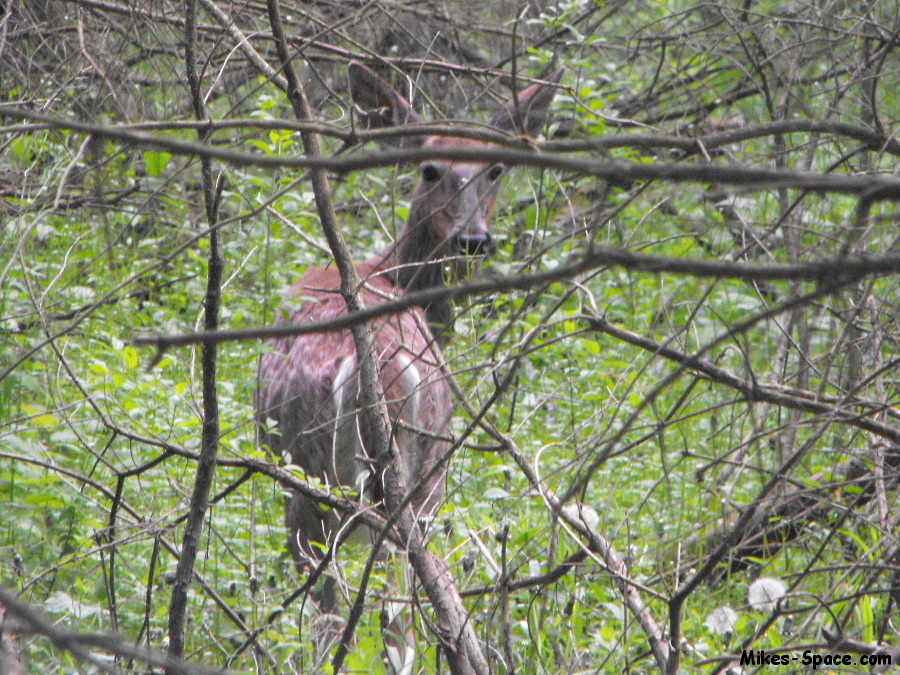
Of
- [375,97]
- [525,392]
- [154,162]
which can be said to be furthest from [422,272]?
[154,162]

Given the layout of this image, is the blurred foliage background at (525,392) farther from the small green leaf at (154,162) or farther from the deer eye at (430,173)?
the deer eye at (430,173)

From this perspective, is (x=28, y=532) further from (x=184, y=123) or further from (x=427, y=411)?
(x=184, y=123)

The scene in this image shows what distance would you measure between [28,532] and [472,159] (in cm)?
334

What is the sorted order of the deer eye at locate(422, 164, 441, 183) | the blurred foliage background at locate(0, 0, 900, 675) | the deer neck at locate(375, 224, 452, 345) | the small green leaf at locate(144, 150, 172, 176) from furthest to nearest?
the deer eye at locate(422, 164, 441, 183) < the deer neck at locate(375, 224, 452, 345) < the small green leaf at locate(144, 150, 172, 176) < the blurred foliage background at locate(0, 0, 900, 675)

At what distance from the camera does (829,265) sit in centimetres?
106

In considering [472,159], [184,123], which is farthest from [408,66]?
[472,159]

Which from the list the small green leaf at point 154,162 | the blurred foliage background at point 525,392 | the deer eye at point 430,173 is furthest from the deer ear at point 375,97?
the small green leaf at point 154,162

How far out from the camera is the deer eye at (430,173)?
20.0ft

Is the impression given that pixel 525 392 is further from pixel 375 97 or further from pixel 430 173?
pixel 375 97

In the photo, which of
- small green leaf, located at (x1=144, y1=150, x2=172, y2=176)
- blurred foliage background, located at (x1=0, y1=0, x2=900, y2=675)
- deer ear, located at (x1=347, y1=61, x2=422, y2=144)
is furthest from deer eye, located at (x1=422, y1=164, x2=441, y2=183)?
small green leaf, located at (x1=144, y1=150, x2=172, y2=176)

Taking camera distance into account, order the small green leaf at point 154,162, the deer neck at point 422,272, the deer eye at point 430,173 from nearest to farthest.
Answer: the small green leaf at point 154,162 → the deer neck at point 422,272 → the deer eye at point 430,173

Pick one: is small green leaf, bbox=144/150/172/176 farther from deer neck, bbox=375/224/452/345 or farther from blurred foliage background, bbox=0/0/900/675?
deer neck, bbox=375/224/452/345

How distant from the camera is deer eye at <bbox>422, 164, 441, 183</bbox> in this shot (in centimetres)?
610

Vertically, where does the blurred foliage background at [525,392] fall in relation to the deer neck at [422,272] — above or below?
below
